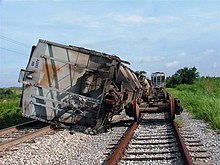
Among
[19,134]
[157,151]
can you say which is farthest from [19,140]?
[157,151]

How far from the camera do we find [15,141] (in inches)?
398

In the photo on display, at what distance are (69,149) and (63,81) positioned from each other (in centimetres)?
413

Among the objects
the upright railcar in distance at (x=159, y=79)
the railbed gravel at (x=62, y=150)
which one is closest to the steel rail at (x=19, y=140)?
→ the railbed gravel at (x=62, y=150)

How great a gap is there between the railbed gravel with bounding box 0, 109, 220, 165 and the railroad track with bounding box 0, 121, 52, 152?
19 centimetres

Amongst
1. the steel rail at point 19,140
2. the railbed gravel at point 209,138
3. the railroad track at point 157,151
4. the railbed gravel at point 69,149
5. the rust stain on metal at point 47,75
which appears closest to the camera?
the railroad track at point 157,151

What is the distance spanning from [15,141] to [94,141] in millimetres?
2238

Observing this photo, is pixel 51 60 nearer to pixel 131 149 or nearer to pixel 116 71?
pixel 116 71

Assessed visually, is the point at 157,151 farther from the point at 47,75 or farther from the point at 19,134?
the point at 47,75

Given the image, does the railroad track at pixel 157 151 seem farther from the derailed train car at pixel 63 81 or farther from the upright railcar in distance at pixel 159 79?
the upright railcar in distance at pixel 159 79

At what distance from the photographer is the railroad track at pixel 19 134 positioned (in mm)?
9867

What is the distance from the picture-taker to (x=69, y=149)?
9797 millimetres

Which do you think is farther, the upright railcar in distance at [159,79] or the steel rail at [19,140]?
the upright railcar in distance at [159,79]

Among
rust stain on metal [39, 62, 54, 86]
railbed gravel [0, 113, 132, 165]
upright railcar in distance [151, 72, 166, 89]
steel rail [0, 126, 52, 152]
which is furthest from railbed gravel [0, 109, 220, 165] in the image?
upright railcar in distance [151, 72, 166, 89]

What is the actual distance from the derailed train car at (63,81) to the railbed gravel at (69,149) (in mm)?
924
